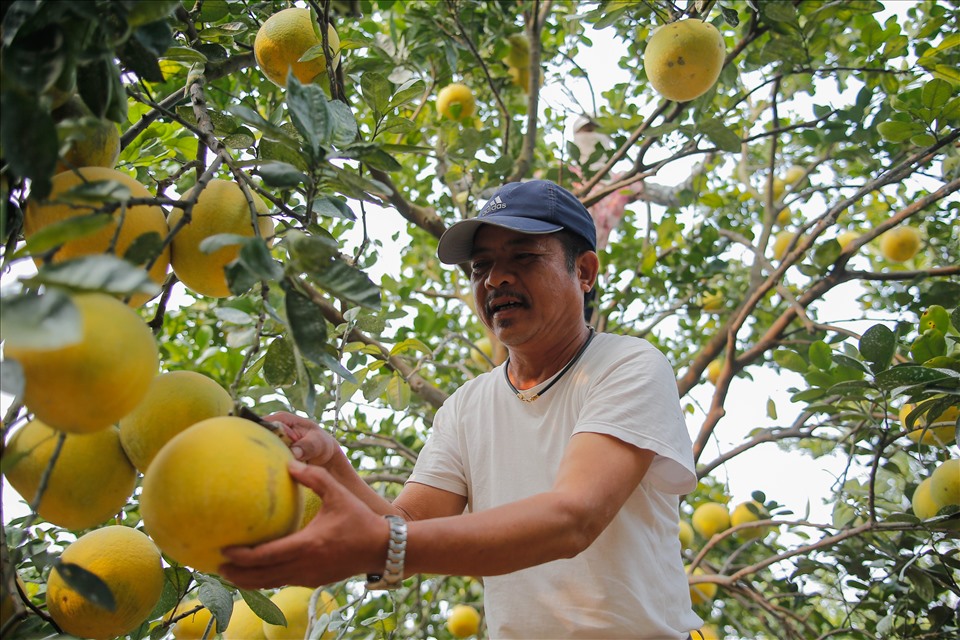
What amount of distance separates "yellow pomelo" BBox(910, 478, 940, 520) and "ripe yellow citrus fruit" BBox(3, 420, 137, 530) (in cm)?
237

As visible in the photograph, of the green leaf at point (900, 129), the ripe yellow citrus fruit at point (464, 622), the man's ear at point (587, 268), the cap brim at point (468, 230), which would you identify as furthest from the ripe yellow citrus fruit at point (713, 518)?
the cap brim at point (468, 230)

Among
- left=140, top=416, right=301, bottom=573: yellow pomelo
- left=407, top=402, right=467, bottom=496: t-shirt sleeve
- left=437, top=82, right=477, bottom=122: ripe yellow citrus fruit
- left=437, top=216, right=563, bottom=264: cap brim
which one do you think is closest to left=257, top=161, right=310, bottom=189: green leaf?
left=140, top=416, right=301, bottom=573: yellow pomelo

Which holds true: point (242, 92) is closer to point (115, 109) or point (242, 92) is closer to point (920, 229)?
point (115, 109)

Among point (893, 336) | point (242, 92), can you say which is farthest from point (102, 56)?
point (242, 92)

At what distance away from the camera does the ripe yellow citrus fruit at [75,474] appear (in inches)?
41.9

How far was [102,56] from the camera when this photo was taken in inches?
37.0

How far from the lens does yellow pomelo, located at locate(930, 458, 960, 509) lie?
2.41 m

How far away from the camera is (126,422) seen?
1.08 m

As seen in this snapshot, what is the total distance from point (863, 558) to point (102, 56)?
9.43 feet

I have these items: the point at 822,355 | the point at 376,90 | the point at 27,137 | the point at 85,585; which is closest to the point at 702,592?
the point at 822,355

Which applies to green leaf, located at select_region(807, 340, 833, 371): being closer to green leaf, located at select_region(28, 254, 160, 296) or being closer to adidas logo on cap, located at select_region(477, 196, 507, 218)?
adidas logo on cap, located at select_region(477, 196, 507, 218)

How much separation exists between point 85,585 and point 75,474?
0.25 m

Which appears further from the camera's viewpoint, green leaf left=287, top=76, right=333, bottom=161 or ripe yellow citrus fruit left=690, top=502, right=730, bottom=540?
ripe yellow citrus fruit left=690, top=502, right=730, bottom=540

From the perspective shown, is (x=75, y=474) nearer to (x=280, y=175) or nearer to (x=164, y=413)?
(x=164, y=413)
